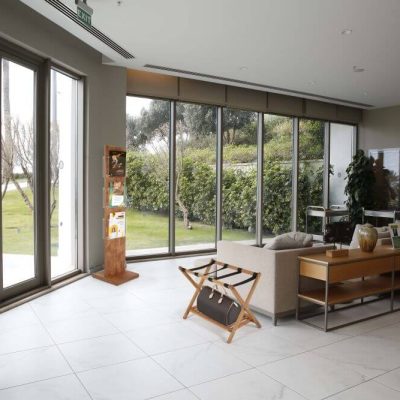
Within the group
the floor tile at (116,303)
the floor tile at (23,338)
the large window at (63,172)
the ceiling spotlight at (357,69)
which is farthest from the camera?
the ceiling spotlight at (357,69)

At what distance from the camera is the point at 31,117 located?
518 centimetres

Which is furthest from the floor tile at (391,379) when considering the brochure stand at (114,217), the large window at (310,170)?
the large window at (310,170)

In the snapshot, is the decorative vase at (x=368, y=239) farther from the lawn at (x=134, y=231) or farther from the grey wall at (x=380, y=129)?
the grey wall at (x=380, y=129)

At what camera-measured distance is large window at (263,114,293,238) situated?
9.01 m

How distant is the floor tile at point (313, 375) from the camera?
291 cm

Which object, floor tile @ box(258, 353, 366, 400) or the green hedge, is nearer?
floor tile @ box(258, 353, 366, 400)

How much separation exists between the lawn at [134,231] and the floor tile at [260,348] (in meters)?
2.82

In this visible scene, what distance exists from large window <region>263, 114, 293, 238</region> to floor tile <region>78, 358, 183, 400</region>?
6.14m

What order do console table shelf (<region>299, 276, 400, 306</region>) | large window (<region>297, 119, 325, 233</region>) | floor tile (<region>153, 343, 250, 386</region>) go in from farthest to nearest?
1. large window (<region>297, 119, 325, 233</region>)
2. console table shelf (<region>299, 276, 400, 306</region>)
3. floor tile (<region>153, 343, 250, 386</region>)

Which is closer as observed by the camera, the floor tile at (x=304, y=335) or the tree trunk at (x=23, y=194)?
the floor tile at (x=304, y=335)

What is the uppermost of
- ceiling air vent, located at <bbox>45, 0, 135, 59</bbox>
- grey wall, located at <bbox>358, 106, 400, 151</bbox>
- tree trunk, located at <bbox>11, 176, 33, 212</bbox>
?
ceiling air vent, located at <bbox>45, 0, 135, 59</bbox>

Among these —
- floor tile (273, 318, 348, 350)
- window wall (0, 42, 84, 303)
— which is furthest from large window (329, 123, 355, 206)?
floor tile (273, 318, 348, 350)

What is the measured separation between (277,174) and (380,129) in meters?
3.14

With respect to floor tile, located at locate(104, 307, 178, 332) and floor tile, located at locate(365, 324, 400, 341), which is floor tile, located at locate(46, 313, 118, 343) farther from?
floor tile, located at locate(365, 324, 400, 341)
